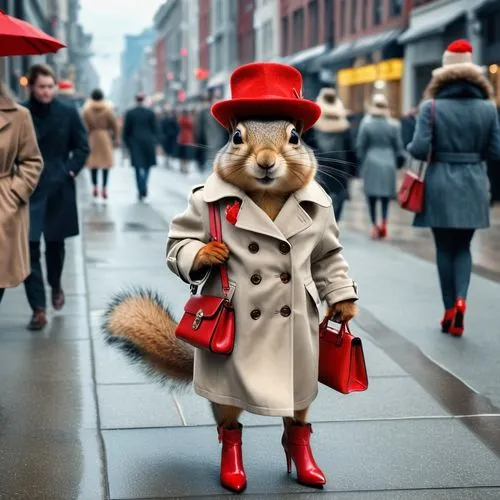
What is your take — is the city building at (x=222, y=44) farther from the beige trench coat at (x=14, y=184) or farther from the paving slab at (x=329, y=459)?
Result: the paving slab at (x=329, y=459)

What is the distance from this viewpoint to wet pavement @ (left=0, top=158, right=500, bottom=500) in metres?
4.52

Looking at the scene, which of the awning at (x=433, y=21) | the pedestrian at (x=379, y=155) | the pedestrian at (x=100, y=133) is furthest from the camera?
the awning at (x=433, y=21)

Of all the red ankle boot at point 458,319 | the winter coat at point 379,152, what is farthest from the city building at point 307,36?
the red ankle boot at point 458,319

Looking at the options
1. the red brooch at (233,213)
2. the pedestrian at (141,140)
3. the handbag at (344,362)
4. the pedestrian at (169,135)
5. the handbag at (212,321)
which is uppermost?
the red brooch at (233,213)

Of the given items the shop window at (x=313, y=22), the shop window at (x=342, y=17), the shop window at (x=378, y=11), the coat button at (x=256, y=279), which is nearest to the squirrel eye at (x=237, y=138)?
the coat button at (x=256, y=279)

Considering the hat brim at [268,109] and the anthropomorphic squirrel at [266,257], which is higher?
the hat brim at [268,109]

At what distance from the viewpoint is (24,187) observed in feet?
20.8

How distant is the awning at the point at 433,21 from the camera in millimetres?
25891

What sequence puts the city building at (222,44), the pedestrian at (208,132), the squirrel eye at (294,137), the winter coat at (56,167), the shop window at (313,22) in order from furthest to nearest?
the city building at (222,44)
the shop window at (313,22)
the pedestrian at (208,132)
the winter coat at (56,167)
the squirrel eye at (294,137)

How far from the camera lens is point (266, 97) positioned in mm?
4164

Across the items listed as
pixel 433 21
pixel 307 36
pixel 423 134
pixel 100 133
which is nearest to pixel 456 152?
pixel 423 134

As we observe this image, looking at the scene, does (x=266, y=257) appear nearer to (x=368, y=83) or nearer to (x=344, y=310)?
(x=344, y=310)

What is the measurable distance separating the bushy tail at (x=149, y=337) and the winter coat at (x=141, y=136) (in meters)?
14.4

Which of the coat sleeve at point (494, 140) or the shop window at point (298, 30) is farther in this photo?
the shop window at point (298, 30)
